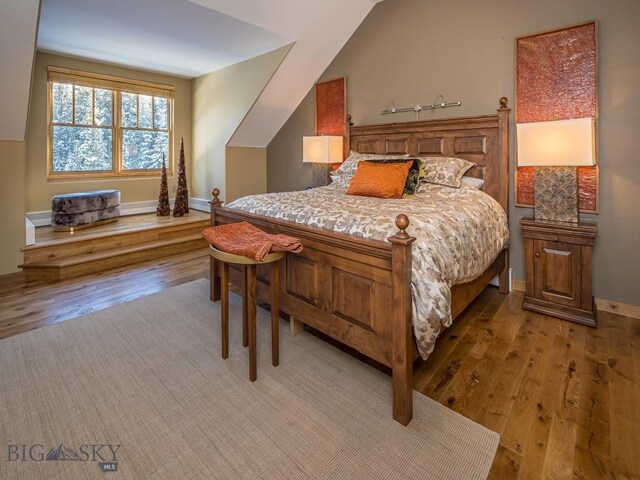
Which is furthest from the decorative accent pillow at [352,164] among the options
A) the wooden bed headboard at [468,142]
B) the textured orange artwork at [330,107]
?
the textured orange artwork at [330,107]

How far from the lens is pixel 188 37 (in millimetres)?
3891

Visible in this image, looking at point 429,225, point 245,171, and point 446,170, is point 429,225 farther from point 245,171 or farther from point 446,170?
point 245,171

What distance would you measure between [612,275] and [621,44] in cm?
165

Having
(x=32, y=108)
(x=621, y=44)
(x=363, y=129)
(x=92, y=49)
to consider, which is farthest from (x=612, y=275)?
(x=32, y=108)

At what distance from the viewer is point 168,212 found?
17.1 ft

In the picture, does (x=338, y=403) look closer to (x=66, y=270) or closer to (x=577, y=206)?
(x=577, y=206)

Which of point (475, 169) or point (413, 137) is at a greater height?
point (413, 137)

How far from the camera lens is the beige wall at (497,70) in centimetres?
250

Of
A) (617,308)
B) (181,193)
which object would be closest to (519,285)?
(617,308)

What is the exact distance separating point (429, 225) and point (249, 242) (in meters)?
0.95

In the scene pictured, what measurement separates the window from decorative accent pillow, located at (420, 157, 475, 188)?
4333mm

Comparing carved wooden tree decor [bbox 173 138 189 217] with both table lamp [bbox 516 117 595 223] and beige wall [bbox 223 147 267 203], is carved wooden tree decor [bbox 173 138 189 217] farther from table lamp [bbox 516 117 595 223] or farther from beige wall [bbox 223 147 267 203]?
table lamp [bbox 516 117 595 223]

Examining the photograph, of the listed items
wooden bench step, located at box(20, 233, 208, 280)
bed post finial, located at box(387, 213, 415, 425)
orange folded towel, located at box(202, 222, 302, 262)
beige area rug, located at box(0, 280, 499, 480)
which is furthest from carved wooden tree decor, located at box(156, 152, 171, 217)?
bed post finial, located at box(387, 213, 415, 425)

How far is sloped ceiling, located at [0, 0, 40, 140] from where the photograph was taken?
240 cm
